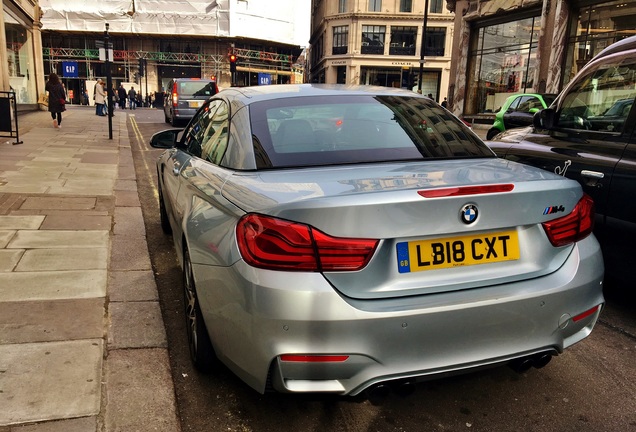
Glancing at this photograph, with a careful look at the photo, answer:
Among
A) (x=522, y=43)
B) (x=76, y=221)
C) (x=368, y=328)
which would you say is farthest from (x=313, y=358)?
(x=522, y=43)

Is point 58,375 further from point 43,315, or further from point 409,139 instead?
point 409,139

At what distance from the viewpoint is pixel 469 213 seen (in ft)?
7.19

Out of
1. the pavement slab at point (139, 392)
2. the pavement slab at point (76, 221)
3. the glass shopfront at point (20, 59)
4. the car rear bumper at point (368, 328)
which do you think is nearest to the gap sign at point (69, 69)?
the glass shopfront at point (20, 59)

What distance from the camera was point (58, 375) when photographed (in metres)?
2.75

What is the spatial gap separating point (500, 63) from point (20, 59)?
20.7m

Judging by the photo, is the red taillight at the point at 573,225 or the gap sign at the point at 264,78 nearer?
the red taillight at the point at 573,225

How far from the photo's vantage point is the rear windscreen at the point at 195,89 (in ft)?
67.2

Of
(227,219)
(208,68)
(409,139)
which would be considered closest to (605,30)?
(409,139)

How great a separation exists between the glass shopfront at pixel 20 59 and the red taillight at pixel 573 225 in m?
21.6

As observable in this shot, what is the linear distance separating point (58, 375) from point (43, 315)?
2.85ft

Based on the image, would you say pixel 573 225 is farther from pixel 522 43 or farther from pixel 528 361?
pixel 522 43

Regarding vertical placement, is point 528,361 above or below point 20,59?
below

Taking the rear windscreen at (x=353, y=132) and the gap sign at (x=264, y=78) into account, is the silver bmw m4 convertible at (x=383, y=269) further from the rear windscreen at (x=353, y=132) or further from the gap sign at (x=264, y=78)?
the gap sign at (x=264, y=78)

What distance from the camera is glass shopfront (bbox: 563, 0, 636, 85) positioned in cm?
1681
